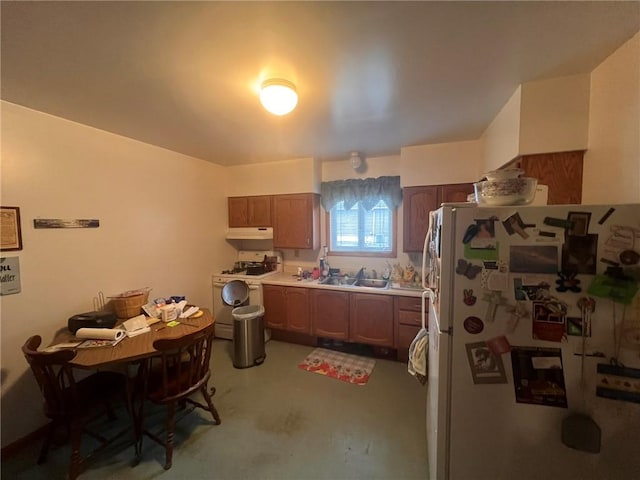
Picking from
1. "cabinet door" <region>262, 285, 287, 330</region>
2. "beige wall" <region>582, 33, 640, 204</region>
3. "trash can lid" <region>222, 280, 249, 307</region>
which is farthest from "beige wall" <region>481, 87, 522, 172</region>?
"trash can lid" <region>222, 280, 249, 307</region>

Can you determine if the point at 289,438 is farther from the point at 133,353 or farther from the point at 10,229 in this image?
the point at 10,229

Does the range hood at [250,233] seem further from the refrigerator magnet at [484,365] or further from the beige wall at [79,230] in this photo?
the refrigerator magnet at [484,365]

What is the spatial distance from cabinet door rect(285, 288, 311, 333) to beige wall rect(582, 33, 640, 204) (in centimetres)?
267

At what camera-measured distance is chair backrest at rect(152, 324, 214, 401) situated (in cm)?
167

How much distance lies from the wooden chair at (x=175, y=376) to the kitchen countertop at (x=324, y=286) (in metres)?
1.42

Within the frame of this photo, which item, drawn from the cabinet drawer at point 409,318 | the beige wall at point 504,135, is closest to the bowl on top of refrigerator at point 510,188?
the beige wall at point 504,135

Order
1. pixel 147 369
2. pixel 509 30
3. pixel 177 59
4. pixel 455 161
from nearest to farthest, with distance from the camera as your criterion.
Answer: pixel 509 30 < pixel 177 59 < pixel 147 369 < pixel 455 161

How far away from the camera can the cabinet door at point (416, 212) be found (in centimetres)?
291

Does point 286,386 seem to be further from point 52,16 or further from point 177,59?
point 52,16

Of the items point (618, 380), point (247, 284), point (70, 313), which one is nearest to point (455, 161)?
point (618, 380)

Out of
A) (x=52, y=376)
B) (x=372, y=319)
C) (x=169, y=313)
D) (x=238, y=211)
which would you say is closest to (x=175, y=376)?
(x=169, y=313)

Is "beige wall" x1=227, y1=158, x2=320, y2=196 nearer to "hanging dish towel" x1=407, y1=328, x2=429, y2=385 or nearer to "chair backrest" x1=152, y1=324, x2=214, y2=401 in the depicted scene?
"chair backrest" x1=152, y1=324, x2=214, y2=401

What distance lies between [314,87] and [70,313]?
265 cm

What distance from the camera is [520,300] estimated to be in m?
1.09
